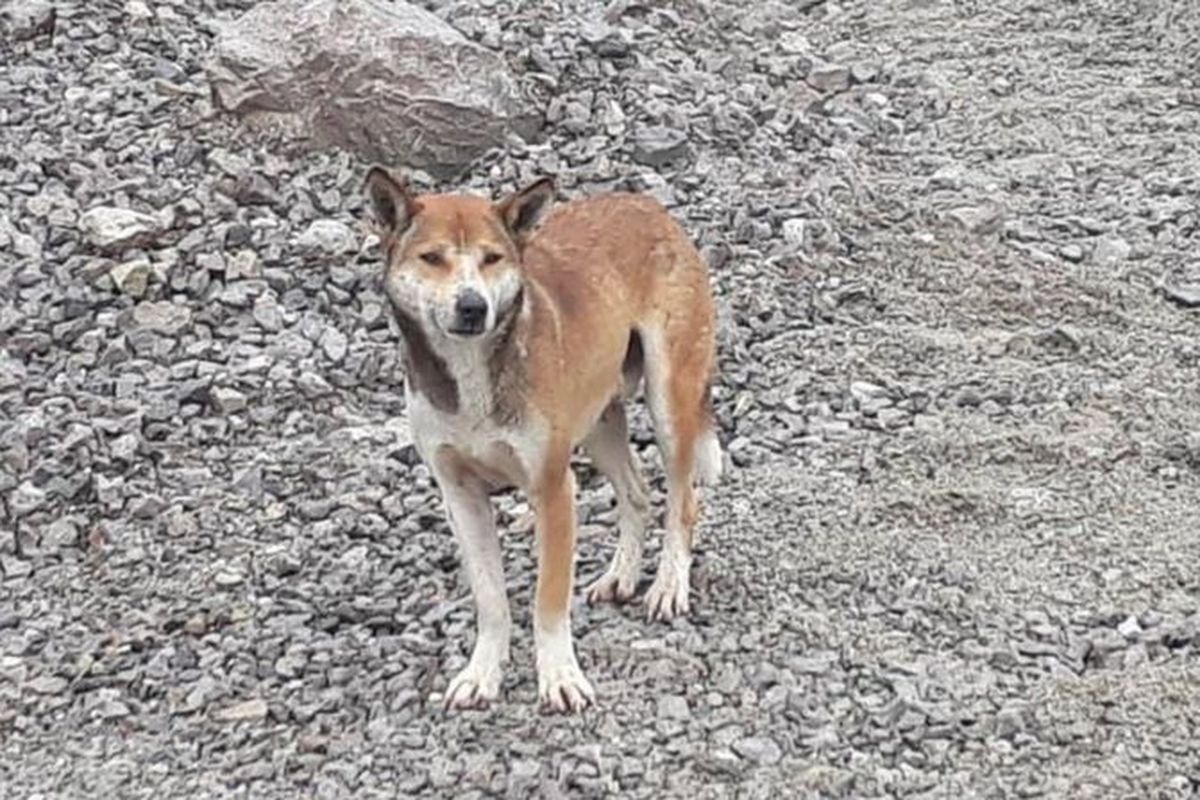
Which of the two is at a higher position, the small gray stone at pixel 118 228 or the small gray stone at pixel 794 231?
the small gray stone at pixel 118 228

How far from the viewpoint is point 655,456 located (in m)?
8.09

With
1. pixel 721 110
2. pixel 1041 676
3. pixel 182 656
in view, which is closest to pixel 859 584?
pixel 1041 676

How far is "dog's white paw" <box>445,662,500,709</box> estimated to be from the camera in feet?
21.2

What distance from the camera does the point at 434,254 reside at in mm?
6020

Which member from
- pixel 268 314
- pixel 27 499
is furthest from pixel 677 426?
pixel 268 314

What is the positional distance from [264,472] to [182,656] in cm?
126

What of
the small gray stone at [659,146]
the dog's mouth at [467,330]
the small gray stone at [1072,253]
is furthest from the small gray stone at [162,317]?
the small gray stone at [1072,253]

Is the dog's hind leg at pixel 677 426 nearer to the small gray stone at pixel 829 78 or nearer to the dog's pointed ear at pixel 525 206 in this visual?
the dog's pointed ear at pixel 525 206

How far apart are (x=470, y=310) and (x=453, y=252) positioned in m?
0.19

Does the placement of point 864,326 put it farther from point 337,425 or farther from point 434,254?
point 434,254

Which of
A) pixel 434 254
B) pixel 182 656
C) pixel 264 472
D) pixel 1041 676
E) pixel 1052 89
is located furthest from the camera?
pixel 1052 89

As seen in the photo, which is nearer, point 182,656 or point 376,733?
point 376,733

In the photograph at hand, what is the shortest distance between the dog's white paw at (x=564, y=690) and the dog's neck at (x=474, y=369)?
0.75 m

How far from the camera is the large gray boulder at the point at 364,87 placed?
34.0ft
